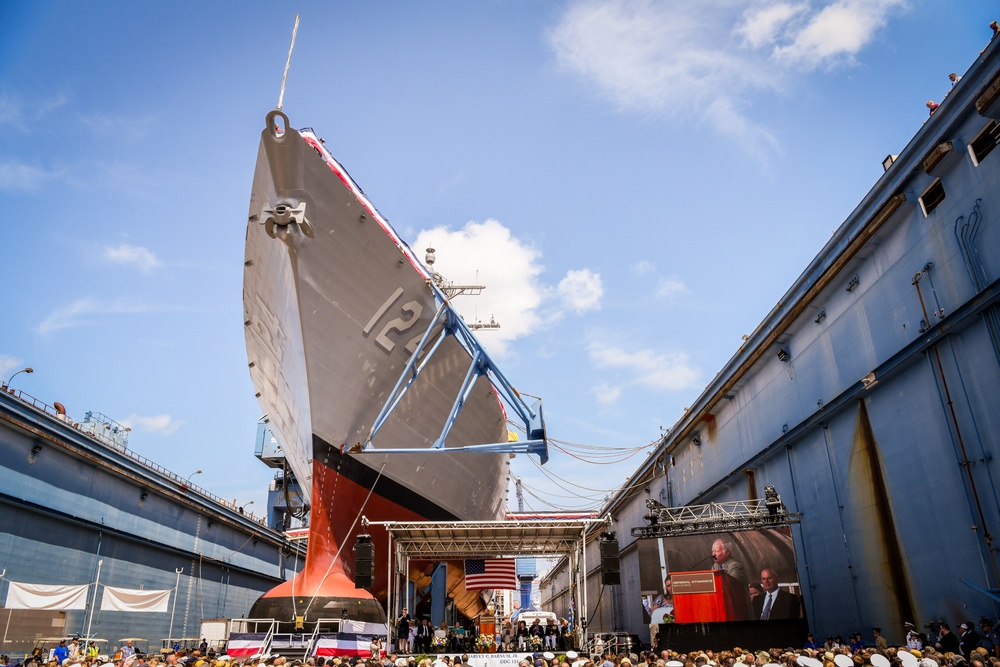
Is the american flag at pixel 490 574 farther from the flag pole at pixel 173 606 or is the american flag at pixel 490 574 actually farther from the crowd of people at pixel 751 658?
the flag pole at pixel 173 606

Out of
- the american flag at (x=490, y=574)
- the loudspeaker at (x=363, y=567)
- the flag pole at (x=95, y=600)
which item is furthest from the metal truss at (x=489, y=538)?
the flag pole at (x=95, y=600)

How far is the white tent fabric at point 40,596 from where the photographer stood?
1333 cm

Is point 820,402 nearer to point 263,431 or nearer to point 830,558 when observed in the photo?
point 830,558

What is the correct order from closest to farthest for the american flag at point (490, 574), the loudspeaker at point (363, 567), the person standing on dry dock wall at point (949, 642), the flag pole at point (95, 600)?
the person standing on dry dock wall at point (949, 642), the loudspeaker at point (363, 567), the flag pole at point (95, 600), the american flag at point (490, 574)

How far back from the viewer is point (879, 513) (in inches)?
557

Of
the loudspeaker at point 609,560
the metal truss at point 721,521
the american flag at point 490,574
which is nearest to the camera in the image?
the loudspeaker at point 609,560

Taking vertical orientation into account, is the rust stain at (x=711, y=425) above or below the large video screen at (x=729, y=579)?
above

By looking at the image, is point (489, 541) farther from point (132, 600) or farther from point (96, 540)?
point (96, 540)

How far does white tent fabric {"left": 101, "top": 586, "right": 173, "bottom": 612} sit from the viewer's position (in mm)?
15484

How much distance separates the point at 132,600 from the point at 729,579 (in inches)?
596

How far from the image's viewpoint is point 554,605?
68.4 meters

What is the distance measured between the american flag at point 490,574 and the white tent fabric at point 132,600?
28.2 feet

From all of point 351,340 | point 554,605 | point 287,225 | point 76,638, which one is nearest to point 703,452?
point 351,340

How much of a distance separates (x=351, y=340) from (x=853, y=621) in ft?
46.2
